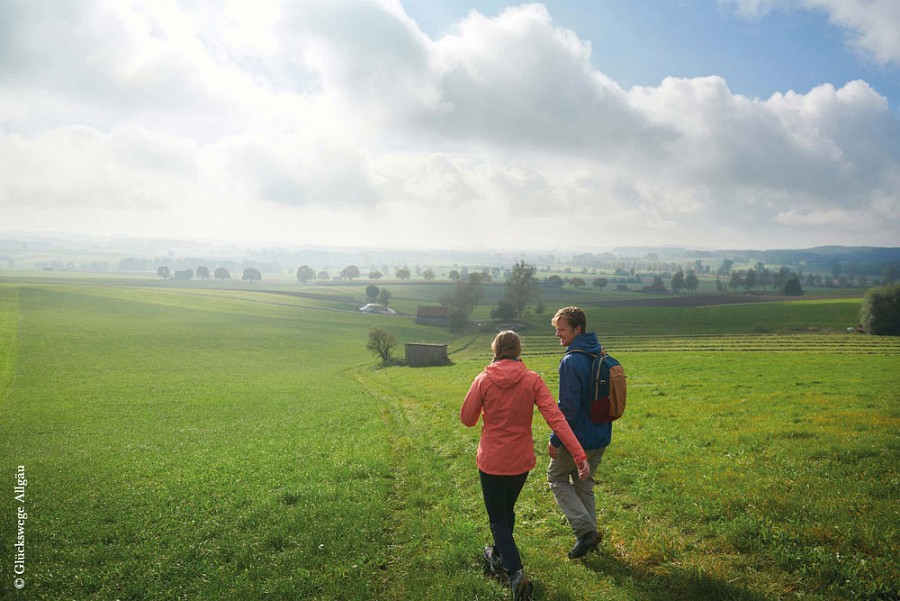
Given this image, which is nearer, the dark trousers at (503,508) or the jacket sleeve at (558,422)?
the jacket sleeve at (558,422)

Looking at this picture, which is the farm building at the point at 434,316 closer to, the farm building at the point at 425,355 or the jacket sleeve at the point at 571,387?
the farm building at the point at 425,355

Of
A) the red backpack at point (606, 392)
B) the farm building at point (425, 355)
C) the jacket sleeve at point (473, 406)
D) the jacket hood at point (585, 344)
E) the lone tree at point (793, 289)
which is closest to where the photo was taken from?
the jacket sleeve at point (473, 406)

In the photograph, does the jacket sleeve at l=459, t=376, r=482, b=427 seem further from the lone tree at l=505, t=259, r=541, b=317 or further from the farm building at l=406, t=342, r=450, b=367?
the lone tree at l=505, t=259, r=541, b=317

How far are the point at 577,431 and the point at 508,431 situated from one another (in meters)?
1.44

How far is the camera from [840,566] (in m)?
6.45

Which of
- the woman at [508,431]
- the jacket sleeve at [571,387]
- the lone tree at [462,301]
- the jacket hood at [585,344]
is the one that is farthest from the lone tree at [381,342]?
the woman at [508,431]

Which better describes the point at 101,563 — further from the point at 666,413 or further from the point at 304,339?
the point at 304,339

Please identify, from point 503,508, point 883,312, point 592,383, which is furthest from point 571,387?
point 883,312

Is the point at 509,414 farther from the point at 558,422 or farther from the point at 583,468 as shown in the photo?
the point at 583,468

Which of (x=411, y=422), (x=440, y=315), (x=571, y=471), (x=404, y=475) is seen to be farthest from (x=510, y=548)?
(x=440, y=315)

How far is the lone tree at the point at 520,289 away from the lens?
111125 millimetres

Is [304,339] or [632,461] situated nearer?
[632,461]

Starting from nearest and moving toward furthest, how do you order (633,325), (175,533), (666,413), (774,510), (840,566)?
1. (840,566)
2. (774,510)
3. (175,533)
4. (666,413)
5. (633,325)

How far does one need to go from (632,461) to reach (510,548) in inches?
258
